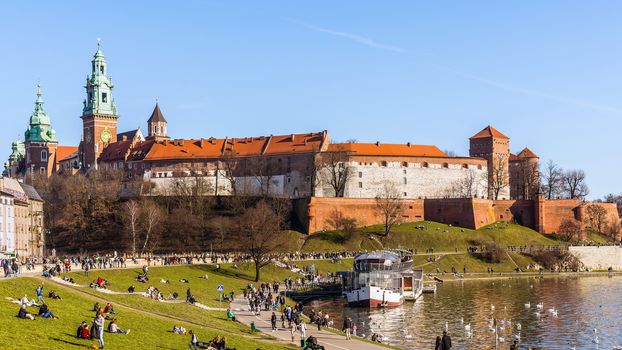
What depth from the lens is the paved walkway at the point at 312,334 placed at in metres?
45.0

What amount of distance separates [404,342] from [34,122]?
139 metres

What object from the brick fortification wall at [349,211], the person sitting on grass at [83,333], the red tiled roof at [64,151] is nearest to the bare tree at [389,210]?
the brick fortification wall at [349,211]

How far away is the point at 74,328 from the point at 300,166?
104 metres

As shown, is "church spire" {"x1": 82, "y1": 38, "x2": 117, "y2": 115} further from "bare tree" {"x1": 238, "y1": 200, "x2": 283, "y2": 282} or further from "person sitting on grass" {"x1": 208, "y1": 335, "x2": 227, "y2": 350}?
"person sitting on grass" {"x1": 208, "y1": 335, "x2": 227, "y2": 350}

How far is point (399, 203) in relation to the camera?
12631cm

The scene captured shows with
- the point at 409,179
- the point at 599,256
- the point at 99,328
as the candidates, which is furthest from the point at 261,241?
the point at 409,179

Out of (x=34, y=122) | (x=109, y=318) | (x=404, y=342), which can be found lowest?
(x=404, y=342)

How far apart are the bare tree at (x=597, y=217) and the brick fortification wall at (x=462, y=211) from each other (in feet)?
4.82

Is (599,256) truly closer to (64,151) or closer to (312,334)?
(312,334)

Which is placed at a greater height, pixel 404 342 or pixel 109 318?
pixel 109 318

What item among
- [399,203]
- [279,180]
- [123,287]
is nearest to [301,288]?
[123,287]

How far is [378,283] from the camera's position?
74938 millimetres

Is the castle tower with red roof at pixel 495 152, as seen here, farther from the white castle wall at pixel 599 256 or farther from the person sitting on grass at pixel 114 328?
the person sitting on grass at pixel 114 328

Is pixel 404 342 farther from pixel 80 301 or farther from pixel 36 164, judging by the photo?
pixel 36 164
